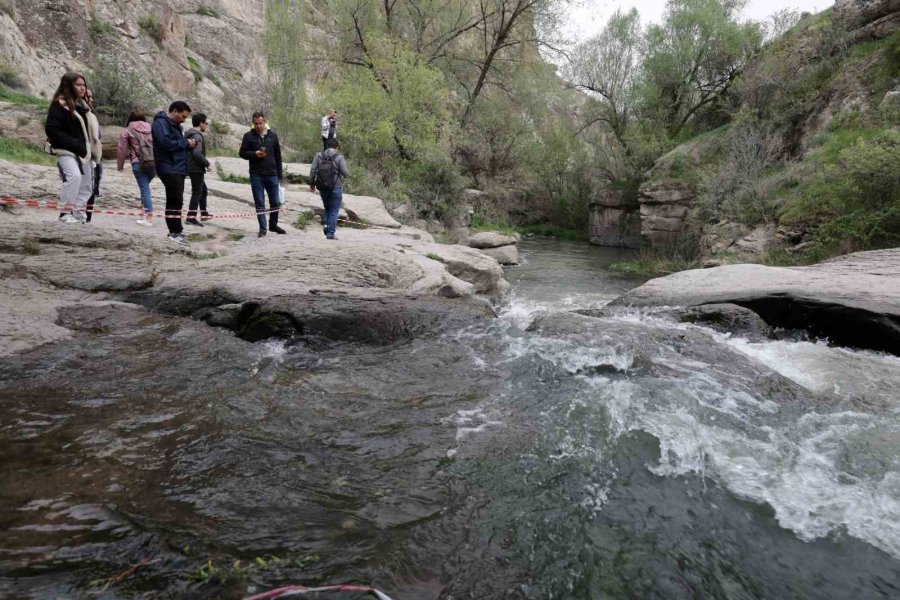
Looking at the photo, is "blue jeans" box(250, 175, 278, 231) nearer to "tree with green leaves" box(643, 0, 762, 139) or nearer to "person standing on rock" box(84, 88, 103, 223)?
"person standing on rock" box(84, 88, 103, 223)

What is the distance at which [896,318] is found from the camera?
5871 mm

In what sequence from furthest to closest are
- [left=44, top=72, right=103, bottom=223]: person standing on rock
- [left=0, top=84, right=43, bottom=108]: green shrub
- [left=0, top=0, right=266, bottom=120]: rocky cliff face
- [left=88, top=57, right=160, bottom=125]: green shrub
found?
[left=0, top=0, right=266, bottom=120]: rocky cliff face → [left=88, top=57, right=160, bottom=125]: green shrub → [left=0, top=84, right=43, bottom=108]: green shrub → [left=44, top=72, right=103, bottom=223]: person standing on rock

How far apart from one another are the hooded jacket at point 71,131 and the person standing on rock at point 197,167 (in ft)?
5.02

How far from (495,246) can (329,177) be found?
10881 millimetres

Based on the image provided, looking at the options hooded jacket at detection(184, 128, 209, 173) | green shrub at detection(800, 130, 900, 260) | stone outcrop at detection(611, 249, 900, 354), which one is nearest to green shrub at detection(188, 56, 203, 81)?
hooded jacket at detection(184, 128, 209, 173)

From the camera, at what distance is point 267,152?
25.2 ft

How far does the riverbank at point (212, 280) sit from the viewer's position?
530 cm

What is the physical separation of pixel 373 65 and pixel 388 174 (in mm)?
4555

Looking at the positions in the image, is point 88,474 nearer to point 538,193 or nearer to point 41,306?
point 41,306

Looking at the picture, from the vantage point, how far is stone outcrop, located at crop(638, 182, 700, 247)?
21.0 metres

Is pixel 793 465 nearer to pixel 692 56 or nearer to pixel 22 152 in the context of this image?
pixel 22 152

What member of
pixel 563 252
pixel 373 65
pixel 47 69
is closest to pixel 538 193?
pixel 563 252

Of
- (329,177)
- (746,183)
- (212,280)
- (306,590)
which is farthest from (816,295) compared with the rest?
(746,183)

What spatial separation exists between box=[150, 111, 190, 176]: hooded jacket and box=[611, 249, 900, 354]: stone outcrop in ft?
24.7
